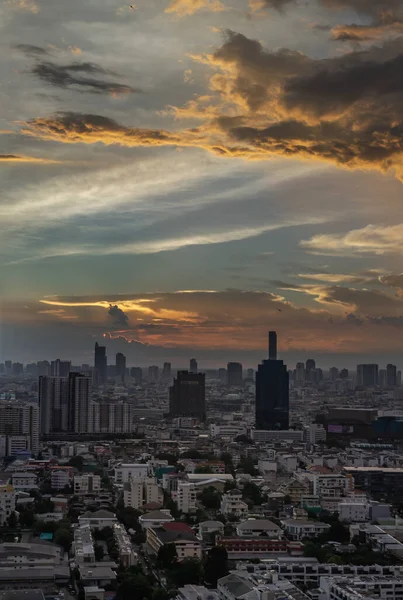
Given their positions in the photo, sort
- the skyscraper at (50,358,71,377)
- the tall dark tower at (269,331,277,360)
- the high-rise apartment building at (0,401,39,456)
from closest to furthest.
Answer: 1. the high-rise apartment building at (0,401,39,456)
2. the tall dark tower at (269,331,277,360)
3. the skyscraper at (50,358,71,377)

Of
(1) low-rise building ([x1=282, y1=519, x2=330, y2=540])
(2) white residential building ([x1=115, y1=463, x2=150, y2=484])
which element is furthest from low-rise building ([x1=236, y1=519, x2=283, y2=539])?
(2) white residential building ([x1=115, y1=463, x2=150, y2=484])

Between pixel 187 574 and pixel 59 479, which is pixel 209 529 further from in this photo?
pixel 59 479

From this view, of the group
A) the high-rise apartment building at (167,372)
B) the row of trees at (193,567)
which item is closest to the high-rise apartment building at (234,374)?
the high-rise apartment building at (167,372)

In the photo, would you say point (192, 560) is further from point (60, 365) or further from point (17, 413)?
point (60, 365)

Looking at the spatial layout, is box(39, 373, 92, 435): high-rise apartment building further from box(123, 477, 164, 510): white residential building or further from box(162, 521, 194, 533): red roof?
box(162, 521, 194, 533): red roof

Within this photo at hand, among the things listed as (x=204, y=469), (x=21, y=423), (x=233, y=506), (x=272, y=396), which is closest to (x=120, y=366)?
(x=272, y=396)

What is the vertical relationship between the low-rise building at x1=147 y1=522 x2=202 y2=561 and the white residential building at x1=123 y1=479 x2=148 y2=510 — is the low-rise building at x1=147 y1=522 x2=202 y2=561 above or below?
below

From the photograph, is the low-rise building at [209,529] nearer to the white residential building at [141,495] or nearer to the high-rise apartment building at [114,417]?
the white residential building at [141,495]

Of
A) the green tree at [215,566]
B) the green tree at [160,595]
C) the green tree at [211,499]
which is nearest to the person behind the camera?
the green tree at [160,595]
